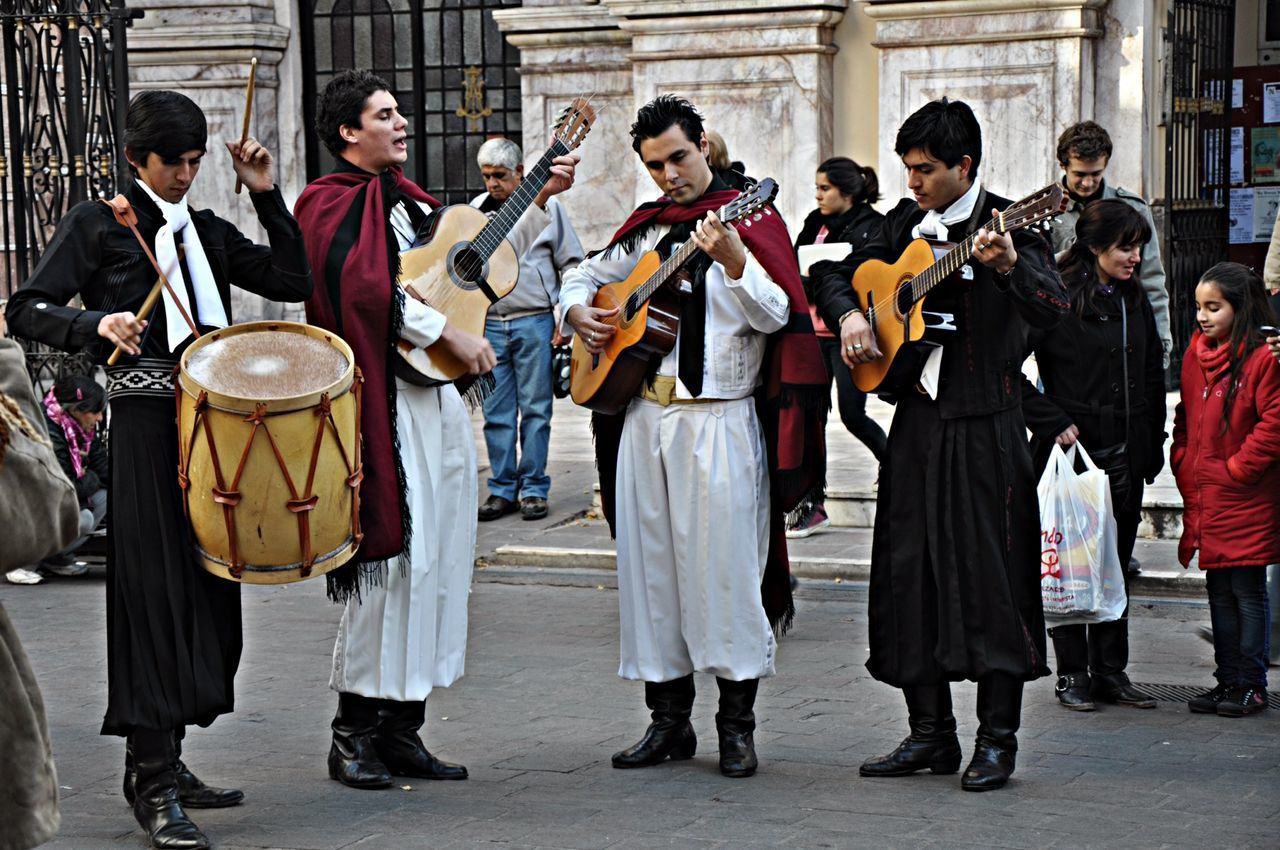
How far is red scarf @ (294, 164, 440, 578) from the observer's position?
18.1 feet

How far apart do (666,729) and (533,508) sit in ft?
15.2

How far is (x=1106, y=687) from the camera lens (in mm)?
6645

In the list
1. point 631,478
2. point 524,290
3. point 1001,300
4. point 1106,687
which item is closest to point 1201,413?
point 1106,687

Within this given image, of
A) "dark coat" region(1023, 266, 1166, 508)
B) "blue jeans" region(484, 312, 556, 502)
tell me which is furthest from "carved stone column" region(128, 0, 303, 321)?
"dark coat" region(1023, 266, 1166, 508)

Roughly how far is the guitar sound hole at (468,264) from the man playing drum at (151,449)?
1.91 ft

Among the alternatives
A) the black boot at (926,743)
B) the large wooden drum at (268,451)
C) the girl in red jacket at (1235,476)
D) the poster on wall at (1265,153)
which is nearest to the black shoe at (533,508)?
the girl in red jacket at (1235,476)

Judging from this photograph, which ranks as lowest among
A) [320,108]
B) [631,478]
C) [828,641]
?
[828,641]

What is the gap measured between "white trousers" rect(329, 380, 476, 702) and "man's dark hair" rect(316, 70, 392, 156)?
766 millimetres

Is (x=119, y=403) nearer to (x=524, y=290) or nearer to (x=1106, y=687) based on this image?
(x=1106, y=687)

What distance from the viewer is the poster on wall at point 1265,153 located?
1405 centimetres

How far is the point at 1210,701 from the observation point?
6484 mm

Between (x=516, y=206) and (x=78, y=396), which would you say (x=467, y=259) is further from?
(x=78, y=396)

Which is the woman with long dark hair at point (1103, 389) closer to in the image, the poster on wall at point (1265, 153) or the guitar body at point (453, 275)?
the guitar body at point (453, 275)

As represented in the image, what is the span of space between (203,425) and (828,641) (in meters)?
3.40
